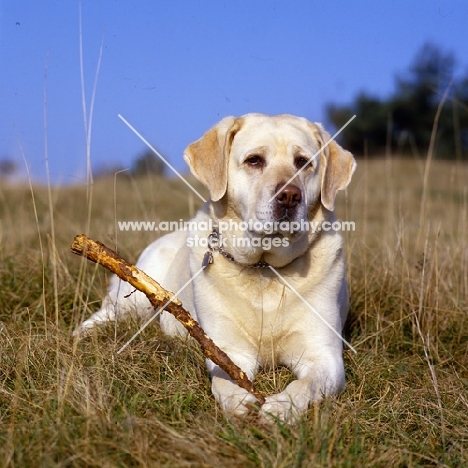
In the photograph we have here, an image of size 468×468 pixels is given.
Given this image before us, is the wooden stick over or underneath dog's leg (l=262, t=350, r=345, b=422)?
over

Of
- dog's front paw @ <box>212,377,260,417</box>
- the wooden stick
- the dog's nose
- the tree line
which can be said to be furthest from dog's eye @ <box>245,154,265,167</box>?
the tree line

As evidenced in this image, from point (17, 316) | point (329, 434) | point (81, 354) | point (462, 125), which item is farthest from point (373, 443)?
point (462, 125)

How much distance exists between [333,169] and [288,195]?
625 mm

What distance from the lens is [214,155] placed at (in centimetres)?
369

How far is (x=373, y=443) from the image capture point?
2.67 metres

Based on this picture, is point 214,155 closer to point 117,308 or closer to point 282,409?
point 117,308

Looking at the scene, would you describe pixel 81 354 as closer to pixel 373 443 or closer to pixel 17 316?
pixel 17 316

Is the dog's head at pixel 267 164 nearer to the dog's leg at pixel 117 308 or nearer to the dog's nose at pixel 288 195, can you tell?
the dog's nose at pixel 288 195

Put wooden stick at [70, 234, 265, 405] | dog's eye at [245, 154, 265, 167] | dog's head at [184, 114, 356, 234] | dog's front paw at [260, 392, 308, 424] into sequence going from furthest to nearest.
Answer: dog's eye at [245, 154, 265, 167], dog's head at [184, 114, 356, 234], wooden stick at [70, 234, 265, 405], dog's front paw at [260, 392, 308, 424]

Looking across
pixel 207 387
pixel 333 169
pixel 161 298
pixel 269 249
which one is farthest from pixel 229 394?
pixel 333 169

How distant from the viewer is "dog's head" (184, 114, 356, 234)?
3.39 metres

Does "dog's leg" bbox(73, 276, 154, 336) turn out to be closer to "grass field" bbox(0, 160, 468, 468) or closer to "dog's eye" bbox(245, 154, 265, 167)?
"grass field" bbox(0, 160, 468, 468)

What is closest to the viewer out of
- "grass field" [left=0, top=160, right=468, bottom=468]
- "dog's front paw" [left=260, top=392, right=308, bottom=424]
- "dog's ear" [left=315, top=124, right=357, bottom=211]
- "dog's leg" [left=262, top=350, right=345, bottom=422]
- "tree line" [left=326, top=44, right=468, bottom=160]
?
"grass field" [left=0, top=160, right=468, bottom=468]

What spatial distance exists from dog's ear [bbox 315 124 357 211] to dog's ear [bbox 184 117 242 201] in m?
0.52
